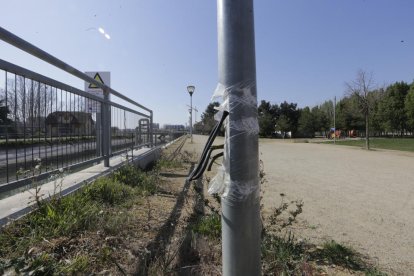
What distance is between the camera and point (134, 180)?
21.5ft

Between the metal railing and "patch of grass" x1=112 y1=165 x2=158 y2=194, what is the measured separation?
435mm

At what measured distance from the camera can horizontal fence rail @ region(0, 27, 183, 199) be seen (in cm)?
349

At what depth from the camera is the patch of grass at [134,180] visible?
6250 millimetres

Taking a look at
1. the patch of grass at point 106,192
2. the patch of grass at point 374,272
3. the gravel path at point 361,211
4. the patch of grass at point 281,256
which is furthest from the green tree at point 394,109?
the patch of grass at point 281,256

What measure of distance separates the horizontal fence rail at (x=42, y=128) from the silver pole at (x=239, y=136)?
202 cm

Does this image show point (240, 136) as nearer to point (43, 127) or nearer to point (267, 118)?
point (43, 127)

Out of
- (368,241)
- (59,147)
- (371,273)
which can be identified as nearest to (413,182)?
(368,241)

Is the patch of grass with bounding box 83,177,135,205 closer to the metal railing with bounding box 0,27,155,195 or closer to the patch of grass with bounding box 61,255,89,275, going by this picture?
the metal railing with bounding box 0,27,155,195

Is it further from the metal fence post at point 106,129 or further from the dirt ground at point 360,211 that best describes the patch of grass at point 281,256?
the metal fence post at point 106,129

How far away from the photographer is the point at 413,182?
9.70m

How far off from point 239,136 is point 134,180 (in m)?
4.70

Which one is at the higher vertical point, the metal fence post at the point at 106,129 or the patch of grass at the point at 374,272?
the metal fence post at the point at 106,129

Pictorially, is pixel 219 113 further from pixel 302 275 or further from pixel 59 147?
pixel 59 147

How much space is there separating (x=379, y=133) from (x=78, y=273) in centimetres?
8658
